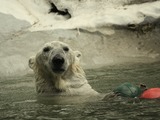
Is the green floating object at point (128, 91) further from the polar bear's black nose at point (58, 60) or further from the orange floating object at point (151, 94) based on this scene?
the polar bear's black nose at point (58, 60)

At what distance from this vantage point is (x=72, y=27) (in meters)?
12.3

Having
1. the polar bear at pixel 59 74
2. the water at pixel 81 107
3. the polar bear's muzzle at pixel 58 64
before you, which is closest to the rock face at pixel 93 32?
the water at pixel 81 107

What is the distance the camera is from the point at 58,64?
5.96 metres

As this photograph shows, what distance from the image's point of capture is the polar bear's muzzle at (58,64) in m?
5.87

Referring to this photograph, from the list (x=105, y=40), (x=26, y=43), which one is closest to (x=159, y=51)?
(x=105, y=40)

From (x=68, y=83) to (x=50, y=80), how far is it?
0.28 meters

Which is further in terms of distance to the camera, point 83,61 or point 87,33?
point 87,33

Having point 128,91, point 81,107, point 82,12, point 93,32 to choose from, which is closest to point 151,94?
point 128,91

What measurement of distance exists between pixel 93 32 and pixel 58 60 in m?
6.49

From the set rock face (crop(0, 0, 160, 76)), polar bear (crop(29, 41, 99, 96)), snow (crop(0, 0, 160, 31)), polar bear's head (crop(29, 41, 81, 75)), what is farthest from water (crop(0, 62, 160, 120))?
snow (crop(0, 0, 160, 31))

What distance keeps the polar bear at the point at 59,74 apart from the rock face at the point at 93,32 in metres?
4.52

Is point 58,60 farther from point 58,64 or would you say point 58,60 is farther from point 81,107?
point 81,107

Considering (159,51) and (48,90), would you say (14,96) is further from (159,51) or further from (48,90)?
(159,51)

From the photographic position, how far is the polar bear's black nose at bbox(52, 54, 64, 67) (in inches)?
231
